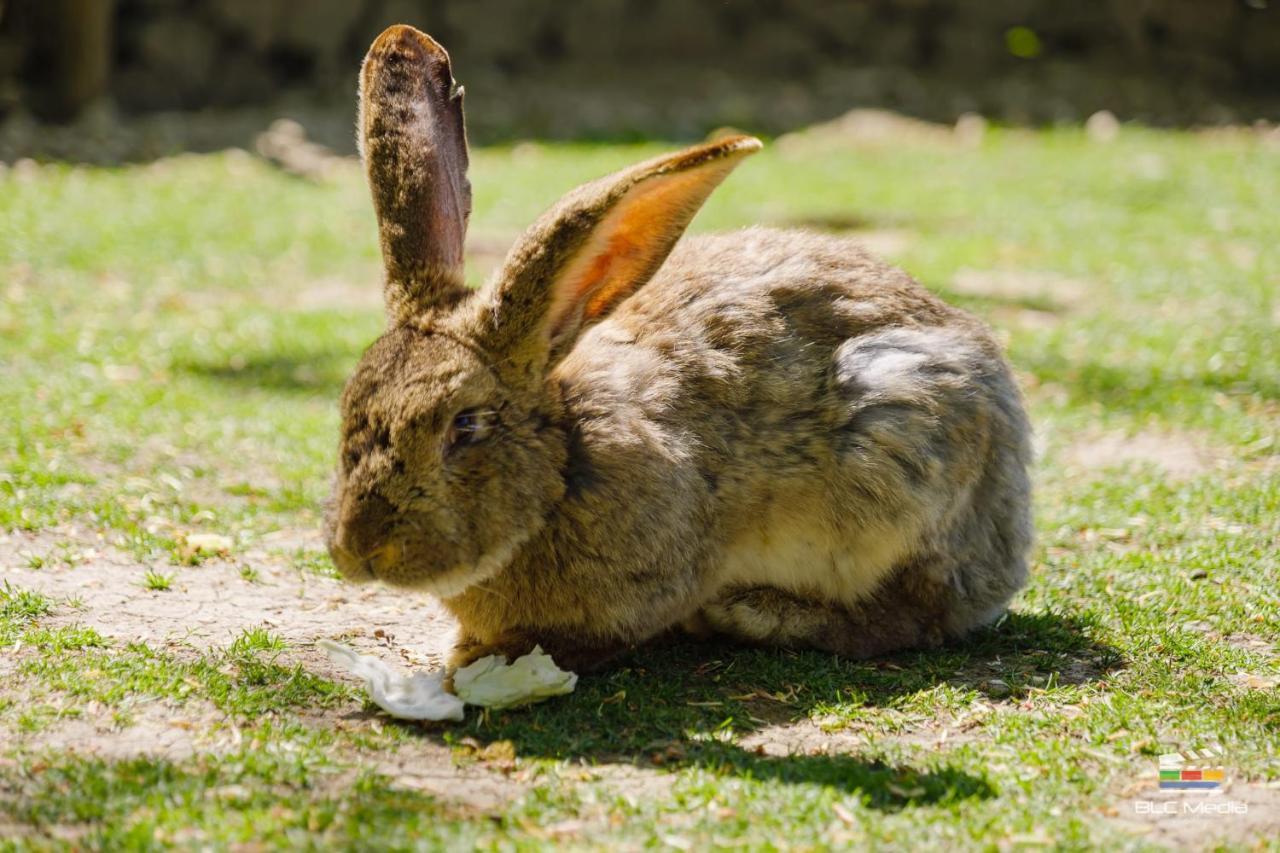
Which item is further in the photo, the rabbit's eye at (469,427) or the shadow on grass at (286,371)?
the shadow on grass at (286,371)

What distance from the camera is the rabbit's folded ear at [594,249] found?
3.55m

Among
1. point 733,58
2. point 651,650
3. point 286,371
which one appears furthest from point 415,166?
point 733,58

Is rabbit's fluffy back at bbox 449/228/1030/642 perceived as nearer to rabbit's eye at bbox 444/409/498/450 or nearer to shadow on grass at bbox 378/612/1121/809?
shadow on grass at bbox 378/612/1121/809

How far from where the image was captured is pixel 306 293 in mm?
8836

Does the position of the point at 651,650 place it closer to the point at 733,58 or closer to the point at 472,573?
the point at 472,573

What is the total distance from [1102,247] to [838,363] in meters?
5.92

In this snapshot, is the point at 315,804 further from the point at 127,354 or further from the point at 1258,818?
the point at 127,354

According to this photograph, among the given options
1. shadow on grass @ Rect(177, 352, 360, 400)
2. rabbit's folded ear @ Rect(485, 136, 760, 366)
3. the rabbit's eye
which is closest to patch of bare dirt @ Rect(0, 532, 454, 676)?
the rabbit's eye

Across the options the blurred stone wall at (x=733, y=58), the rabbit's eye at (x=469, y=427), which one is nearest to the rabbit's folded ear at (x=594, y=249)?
the rabbit's eye at (x=469, y=427)

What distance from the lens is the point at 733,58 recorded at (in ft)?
51.1

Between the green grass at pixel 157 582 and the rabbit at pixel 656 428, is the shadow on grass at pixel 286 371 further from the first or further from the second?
the rabbit at pixel 656 428

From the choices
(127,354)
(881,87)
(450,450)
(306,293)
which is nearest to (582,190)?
(450,450)

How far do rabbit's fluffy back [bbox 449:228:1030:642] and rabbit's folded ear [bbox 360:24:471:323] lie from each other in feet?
1.47

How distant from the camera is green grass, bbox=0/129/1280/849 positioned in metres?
3.22
